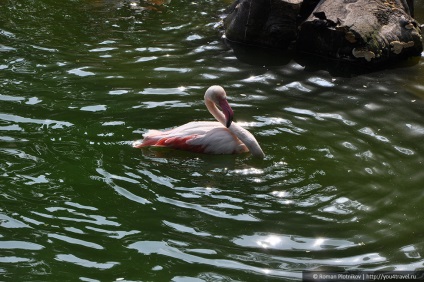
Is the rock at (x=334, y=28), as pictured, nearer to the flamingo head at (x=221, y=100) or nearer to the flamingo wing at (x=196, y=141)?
the flamingo head at (x=221, y=100)

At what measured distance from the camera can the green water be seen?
4977mm

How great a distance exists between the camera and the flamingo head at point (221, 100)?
6637 millimetres

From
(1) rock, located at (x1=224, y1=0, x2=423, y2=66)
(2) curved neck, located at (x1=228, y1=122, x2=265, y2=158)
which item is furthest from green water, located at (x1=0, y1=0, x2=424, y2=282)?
(1) rock, located at (x1=224, y1=0, x2=423, y2=66)

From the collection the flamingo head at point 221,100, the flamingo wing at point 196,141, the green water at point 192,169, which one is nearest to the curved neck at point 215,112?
the flamingo head at point 221,100

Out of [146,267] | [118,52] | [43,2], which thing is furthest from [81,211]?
[43,2]

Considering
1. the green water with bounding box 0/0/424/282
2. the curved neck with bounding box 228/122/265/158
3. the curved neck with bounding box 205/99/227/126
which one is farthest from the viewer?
the curved neck with bounding box 205/99/227/126

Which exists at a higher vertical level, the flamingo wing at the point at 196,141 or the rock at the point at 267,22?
the rock at the point at 267,22

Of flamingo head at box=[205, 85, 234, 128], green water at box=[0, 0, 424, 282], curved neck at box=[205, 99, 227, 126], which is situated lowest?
green water at box=[0, 0, 424, 282]

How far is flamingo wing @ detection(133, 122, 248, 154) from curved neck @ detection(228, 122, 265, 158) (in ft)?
0.39

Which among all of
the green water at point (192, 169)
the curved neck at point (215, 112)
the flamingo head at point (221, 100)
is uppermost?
the flamingo head at point (221, 100)

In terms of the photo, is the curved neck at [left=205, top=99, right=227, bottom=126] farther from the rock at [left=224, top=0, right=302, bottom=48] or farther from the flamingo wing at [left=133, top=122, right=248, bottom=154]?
the rock at [left=224, top=0, right=302, bottom=48]

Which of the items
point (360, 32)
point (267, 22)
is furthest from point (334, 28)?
point (267, 22)

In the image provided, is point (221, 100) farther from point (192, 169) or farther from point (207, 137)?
point (192, 169)

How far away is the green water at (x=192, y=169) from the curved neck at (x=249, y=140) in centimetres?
7
